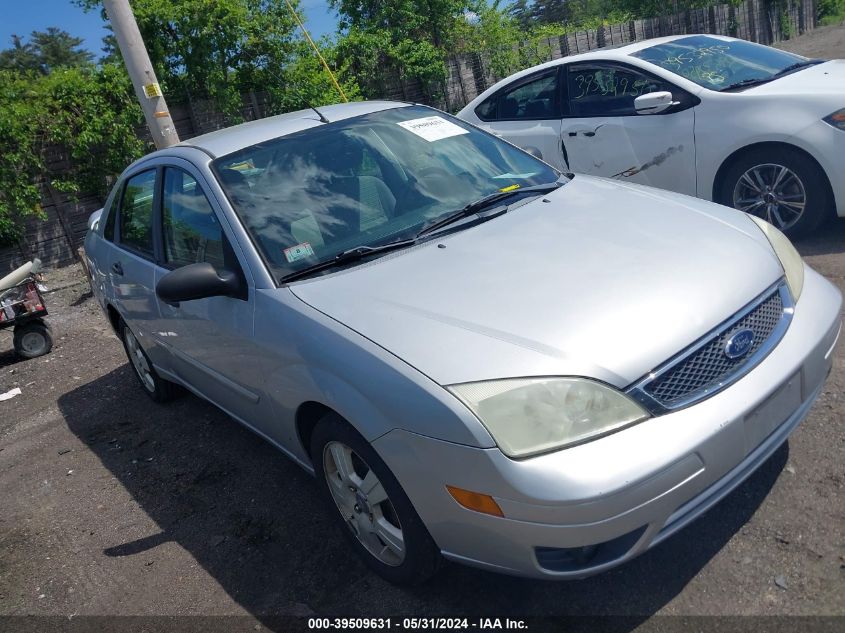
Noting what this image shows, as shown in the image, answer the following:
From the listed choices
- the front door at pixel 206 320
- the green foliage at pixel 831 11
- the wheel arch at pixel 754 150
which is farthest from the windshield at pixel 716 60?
the green foliage at pixel 831 11

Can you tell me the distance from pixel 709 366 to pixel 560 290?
0.55 m

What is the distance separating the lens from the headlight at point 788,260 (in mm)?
2850

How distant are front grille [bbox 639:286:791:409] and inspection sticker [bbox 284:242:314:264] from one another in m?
1.52

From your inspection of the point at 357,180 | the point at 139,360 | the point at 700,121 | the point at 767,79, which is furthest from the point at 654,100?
the point at 139,360

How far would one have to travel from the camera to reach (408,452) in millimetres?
2363

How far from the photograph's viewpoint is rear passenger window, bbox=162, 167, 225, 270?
3.43 meters

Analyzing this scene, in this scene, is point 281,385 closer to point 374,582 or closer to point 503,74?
point 374,582

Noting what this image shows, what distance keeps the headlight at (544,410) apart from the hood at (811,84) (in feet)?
12.7

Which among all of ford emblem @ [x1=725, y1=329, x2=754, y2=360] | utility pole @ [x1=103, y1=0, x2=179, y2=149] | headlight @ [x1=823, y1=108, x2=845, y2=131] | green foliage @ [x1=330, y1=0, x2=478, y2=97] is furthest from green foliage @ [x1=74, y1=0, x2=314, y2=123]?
ford emblem @ [x1=725, y1=329, x2=754, y2=360]

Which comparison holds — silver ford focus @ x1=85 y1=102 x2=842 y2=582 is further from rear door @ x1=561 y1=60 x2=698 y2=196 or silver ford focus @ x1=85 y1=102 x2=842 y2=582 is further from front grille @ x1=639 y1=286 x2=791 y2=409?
rear door @ x1=561 y1=60 x2=698 y2=196

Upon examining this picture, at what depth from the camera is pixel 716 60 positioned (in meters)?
6.00

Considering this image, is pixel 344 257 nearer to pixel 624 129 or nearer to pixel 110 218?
pixel 110 218

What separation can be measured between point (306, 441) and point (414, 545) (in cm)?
72

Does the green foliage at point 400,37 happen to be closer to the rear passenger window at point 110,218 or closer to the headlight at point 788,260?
the rear passenger window at point 110,218
